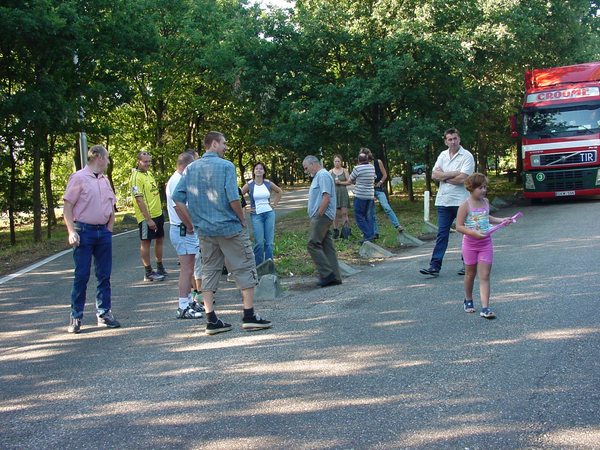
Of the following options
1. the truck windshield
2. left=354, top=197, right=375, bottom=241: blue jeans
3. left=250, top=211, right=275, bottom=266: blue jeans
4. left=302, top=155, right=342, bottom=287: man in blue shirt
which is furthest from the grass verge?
the truck windshield

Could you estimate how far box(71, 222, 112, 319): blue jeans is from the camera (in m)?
7.08

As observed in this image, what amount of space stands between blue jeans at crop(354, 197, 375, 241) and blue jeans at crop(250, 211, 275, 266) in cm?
356

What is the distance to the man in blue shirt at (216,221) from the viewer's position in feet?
21.4

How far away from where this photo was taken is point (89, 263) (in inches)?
282

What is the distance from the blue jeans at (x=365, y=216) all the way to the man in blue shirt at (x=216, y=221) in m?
6.63

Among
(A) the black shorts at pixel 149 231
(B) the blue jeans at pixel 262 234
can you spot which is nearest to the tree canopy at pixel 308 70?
(A) the black shorts at pixel 149 231

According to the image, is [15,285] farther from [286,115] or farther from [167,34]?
[167,34]

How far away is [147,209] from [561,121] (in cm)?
1496

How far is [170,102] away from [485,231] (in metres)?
28.1

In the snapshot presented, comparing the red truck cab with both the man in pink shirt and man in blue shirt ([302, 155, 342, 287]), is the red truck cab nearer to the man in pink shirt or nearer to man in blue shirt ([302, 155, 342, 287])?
man in blue shirt ([302, 155, 342, 287])

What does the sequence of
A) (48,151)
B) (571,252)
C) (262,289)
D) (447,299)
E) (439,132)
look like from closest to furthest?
(447,299) → (262,289) → (571,252) → (439,132) → (48,151)

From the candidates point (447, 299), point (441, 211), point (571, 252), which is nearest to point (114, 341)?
point (447, 299)

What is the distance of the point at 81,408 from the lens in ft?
15.4

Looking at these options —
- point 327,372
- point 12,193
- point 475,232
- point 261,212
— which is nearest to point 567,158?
point 261,212
